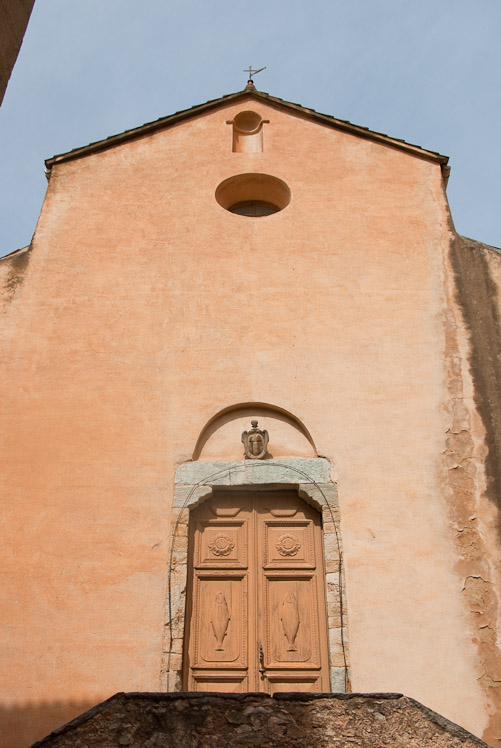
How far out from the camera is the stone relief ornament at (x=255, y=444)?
22.2ft

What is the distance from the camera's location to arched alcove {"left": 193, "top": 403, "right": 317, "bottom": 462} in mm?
6859

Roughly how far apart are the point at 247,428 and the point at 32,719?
9.99 feet

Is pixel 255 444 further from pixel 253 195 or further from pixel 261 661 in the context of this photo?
pixel 253 195

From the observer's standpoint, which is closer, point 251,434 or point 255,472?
point 255,472

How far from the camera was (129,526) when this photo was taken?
6.38 meters

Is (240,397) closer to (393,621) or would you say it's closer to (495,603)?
(393,621)

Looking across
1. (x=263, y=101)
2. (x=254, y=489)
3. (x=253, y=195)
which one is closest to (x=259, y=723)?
(x=254, y=489)

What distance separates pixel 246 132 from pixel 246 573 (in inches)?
226

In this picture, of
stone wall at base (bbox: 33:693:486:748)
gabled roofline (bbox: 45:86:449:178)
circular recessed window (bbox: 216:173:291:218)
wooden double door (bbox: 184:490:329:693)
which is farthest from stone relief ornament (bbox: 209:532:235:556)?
gabled roofline (bbox: 45:86:449:178)

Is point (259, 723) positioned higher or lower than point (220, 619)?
lower

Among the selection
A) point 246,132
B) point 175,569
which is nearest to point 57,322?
point 175,569

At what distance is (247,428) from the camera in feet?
22.8

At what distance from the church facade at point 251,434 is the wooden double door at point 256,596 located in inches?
0.7

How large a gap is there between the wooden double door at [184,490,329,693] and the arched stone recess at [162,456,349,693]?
18 centimetres
